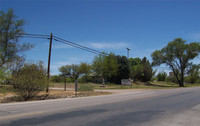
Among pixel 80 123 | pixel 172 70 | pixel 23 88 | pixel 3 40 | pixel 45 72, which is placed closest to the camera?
pixel 80 123

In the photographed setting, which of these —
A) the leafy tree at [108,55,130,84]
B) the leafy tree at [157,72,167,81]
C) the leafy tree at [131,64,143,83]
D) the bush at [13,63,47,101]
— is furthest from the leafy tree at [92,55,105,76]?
the leafy tree at [157,72,167,81]

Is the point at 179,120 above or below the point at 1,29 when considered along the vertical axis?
below

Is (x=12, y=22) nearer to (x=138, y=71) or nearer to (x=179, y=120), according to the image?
(x=179, y=120)

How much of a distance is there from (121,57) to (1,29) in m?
39.5

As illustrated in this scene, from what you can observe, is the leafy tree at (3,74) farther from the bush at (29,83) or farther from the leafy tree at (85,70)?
A: the leafy tree at (85,70)

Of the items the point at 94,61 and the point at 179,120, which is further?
the point at 94,61

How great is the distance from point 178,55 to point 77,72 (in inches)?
1157

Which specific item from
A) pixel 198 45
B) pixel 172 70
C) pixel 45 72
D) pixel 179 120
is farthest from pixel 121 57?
pixel 179 120

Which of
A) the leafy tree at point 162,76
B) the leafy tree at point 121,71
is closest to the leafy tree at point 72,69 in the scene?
the leafy tree at point 121,71

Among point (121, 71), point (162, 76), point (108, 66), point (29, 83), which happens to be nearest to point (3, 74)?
point (29, 83)

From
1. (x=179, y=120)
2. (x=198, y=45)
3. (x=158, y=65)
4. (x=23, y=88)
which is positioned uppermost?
(x=198, y=45)

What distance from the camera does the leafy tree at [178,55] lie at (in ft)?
171

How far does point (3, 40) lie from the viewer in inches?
941

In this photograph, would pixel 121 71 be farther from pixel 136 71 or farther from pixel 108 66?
pixel 136 71
